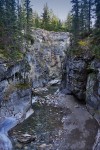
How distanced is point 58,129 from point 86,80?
19207 mm

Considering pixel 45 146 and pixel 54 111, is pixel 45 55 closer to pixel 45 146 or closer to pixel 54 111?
pixel 54 111

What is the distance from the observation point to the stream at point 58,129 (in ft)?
111

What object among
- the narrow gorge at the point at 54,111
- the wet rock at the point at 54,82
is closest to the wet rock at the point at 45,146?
the narrow gorge at the point at 54,111

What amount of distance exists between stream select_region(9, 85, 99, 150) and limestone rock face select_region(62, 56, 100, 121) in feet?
8.08

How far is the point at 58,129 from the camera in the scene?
40531mm

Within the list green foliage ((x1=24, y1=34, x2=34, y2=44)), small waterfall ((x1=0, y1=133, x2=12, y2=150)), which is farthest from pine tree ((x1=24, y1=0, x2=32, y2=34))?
small waterfall ((x1=0, y1=133, x2=12, y2=150))

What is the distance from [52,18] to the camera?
12206cm

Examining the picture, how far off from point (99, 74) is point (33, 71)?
4636cm

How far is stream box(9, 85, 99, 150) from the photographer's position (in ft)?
111

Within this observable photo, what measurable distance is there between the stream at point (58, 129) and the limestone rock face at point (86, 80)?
2.46 m

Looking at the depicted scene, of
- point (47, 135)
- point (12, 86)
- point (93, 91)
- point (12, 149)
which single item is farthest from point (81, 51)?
point (12, 149)

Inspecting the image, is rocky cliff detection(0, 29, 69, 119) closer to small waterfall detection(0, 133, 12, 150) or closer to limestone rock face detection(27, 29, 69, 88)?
limestone rock face detection(27, 29, 69, 88)

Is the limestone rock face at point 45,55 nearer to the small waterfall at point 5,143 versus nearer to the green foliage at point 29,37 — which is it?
the green foliage at point 29,37

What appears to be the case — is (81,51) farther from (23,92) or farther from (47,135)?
(47,135)
